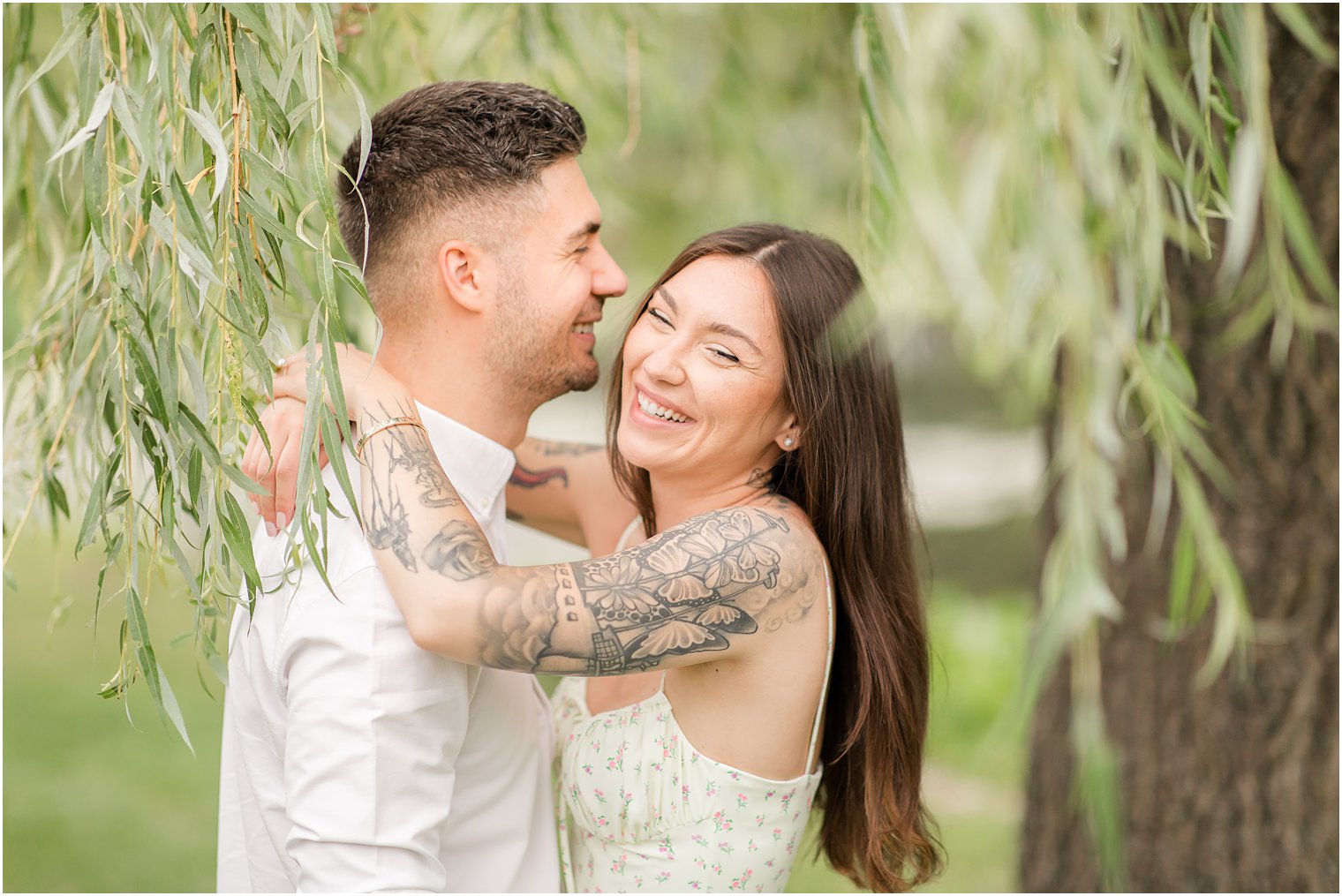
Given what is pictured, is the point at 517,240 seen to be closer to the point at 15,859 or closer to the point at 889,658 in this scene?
the point at 889,658

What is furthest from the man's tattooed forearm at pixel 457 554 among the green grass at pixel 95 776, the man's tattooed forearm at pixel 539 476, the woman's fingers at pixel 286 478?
the green grass at pixel 95 776

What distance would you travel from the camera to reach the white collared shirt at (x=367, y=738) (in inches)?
56.9

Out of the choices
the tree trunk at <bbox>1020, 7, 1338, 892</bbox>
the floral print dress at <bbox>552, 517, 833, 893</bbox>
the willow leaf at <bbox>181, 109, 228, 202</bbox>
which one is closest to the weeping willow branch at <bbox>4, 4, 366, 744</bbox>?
the willow leaf at <bbox>181, 109, 228, 202</bbox>

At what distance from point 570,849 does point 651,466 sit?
0.67 m

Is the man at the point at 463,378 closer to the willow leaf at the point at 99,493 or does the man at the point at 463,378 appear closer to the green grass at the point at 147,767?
the willow leaf at the point at 99,493

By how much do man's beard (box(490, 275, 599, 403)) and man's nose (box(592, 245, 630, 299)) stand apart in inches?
3.8

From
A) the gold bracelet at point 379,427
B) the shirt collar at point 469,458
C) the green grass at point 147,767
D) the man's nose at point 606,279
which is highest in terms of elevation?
the man's nose at point 606,279

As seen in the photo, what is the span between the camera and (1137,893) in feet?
8.99

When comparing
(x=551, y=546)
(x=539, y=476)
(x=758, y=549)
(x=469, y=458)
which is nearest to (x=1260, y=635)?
(x=758, y=549)

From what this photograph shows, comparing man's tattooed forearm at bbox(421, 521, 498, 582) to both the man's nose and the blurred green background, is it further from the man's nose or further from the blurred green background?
the man's nose

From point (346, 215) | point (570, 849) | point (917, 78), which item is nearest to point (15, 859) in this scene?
point (570, 849)

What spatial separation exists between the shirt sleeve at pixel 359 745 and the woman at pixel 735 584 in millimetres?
91

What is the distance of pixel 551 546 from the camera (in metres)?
4.64

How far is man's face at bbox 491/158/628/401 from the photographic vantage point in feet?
5.52
